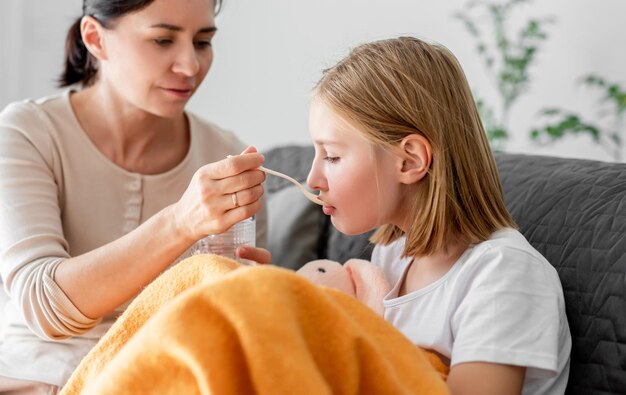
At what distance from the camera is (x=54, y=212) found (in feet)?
5.49

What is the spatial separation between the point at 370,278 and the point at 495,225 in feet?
0.93

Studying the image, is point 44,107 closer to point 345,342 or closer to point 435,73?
point 435,73

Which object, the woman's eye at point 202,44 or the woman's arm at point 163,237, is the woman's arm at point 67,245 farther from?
the woman's eye at point 202,44

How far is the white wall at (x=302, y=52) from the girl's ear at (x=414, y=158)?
160cm

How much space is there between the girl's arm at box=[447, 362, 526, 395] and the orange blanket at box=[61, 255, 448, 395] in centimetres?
20

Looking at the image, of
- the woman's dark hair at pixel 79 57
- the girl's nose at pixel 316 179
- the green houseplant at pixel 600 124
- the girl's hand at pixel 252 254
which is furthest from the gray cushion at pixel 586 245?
the green houseplant at pixel 600 124

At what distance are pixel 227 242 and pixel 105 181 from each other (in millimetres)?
388

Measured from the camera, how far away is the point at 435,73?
1382 millimetres

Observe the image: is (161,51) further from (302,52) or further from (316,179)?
(302,52)

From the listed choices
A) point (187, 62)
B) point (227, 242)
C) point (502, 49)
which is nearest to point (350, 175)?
point (227, 242)

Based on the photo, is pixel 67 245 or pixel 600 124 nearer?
pixel 67 245

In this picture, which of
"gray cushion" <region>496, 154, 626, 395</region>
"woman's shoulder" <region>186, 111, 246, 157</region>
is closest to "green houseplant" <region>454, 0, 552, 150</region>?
"woman's shoulder" <region>186, 111, 246, 157</region>

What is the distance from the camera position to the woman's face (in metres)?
1.68

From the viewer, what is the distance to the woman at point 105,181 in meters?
1.48
